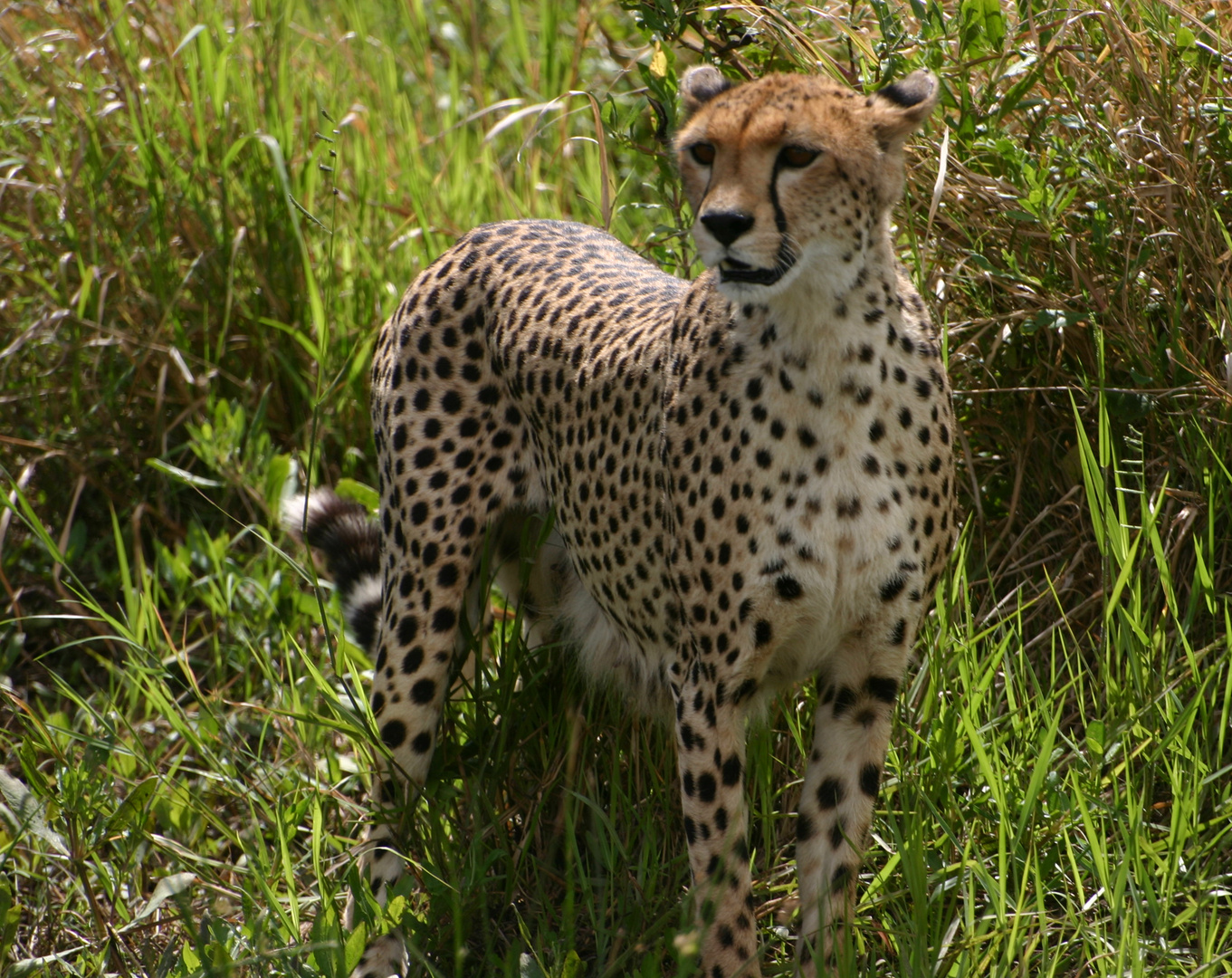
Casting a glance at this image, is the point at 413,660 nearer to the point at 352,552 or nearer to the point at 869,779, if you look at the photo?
the point at 352,552

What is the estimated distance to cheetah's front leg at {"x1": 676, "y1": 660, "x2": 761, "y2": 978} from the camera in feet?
6.73

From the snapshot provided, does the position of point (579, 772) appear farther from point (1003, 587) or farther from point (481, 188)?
point (481, 188)

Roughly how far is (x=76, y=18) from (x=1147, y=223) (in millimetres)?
2745

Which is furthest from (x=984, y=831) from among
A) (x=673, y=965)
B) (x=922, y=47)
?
(x=922, y=47)

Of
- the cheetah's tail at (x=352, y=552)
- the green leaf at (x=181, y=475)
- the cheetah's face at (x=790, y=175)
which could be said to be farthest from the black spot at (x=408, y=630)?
the cheetah's face at (x=790, y=175)

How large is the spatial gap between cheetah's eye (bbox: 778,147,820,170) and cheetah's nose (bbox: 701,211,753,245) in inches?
3.9

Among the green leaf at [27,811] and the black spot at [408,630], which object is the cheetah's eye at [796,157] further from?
the green leaf at [27,811]

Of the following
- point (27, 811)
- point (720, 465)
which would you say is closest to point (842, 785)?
point (720, 465)

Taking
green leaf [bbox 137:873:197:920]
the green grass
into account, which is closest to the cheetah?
the green grass

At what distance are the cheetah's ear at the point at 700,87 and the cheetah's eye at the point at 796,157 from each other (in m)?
0.28

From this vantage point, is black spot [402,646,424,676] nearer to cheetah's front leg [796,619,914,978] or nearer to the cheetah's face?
cheetah's front leg [796,619,914,978]

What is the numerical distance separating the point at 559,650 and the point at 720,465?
0.67 metres

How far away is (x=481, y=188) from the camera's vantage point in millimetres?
3859

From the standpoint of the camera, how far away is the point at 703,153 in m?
1.88
